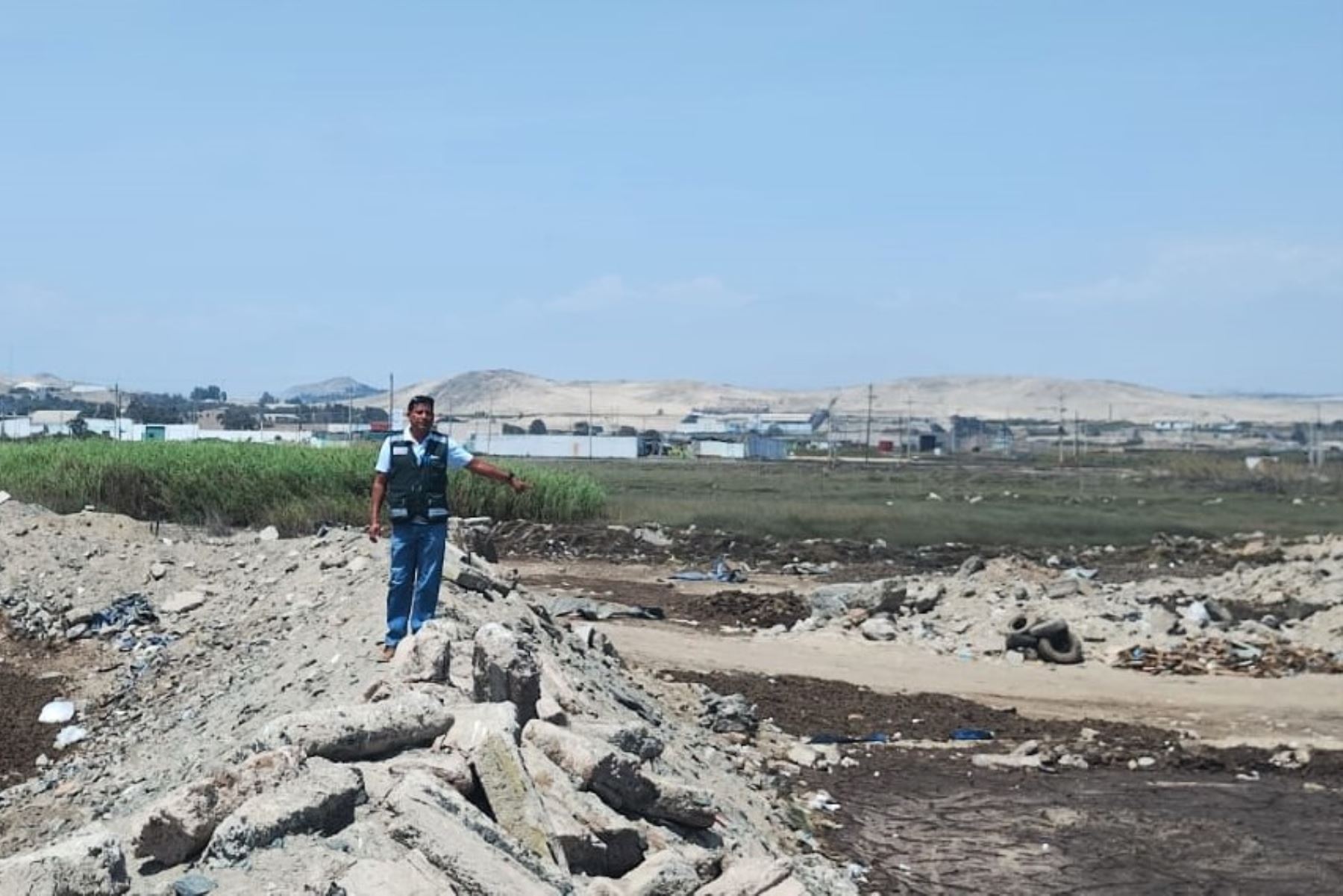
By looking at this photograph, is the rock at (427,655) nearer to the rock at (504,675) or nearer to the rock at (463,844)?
the rock at (504,675)

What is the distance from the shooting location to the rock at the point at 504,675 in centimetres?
818

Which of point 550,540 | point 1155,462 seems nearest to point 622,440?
point 1155,462

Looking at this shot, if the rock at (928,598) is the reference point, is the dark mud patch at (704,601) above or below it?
below

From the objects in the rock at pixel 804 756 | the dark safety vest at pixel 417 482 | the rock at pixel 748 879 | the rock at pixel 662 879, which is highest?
the dark safety vest at pixel 417 482

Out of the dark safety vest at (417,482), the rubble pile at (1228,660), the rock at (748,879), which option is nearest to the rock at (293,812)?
the rock at (748,879)

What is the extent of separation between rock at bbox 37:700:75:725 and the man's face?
3894mm

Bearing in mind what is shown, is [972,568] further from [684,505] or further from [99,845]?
[99,845]

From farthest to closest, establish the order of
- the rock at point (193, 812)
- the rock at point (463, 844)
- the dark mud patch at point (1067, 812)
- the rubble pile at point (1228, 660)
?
1. the rubble pile at point (1228, 660)
2. the dark mud patch at point (1067, 812)
3. the rock at point (193, 812)
4. the rock at point (463, 844)

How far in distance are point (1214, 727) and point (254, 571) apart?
864cm

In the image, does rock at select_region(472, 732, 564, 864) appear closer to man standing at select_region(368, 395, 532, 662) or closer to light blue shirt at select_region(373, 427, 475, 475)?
man standing at select_region(368, 395, 532, 662)

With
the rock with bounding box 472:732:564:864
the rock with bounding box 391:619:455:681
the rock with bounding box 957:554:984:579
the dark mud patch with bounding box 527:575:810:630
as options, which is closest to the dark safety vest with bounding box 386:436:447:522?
the rock with bounding box 391:619:455:681

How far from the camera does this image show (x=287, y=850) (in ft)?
19.0

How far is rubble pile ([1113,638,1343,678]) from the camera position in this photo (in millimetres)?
16781

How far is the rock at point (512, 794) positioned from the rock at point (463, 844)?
0.12m
